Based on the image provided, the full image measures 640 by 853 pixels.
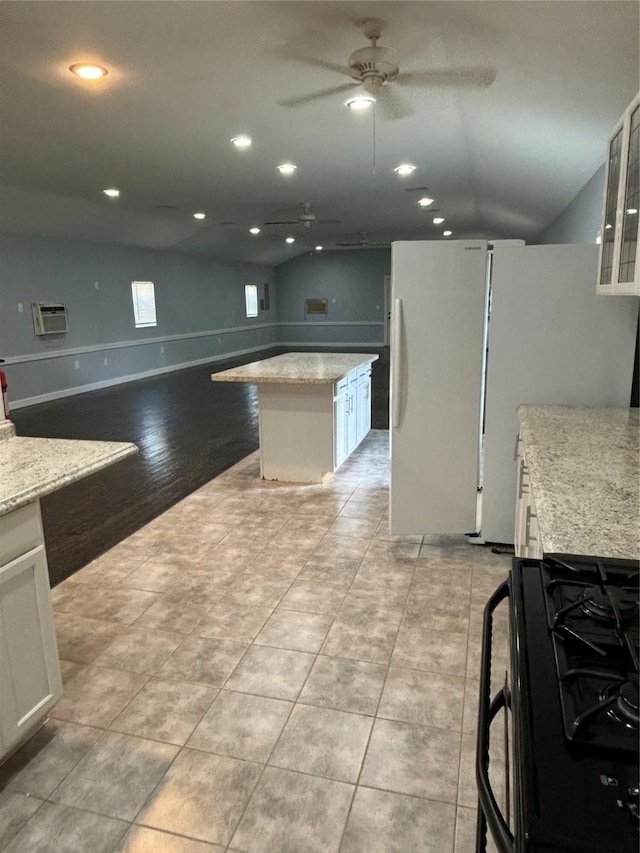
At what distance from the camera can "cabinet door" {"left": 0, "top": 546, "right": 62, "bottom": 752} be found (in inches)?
65.9

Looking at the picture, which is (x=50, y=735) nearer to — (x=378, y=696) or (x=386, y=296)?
(x=378, y=696)

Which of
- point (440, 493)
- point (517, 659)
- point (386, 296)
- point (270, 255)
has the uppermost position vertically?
point (270, 255)

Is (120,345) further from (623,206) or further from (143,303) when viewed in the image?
(623,206)

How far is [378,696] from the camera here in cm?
211

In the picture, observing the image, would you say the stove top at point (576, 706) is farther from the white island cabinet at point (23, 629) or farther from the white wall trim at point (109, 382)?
the white wall trim at point (109, 382)

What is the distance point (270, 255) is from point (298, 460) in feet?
36.5

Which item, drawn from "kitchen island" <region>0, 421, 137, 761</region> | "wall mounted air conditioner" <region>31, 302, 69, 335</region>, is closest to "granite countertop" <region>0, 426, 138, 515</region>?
"kitchen island" <region>0, 421, 137, 761</region>

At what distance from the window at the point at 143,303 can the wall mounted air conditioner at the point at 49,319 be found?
6.17 ft

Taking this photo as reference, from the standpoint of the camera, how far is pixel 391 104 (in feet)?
12.0

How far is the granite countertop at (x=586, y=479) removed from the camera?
1.42 meters

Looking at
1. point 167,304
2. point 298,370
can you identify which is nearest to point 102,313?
point 167,304

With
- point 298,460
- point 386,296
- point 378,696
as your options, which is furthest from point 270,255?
point 378,696

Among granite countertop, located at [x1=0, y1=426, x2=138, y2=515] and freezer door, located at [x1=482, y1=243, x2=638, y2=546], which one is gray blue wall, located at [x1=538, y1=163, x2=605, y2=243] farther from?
granite countertop, located at [x1=0, y1=426, x2=138, y2=515]

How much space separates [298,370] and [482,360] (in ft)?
5.99
